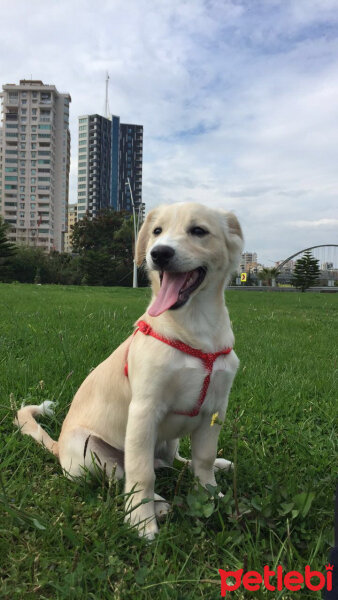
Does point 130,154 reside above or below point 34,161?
above

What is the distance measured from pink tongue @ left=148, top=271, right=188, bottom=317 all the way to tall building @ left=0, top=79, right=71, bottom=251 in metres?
111

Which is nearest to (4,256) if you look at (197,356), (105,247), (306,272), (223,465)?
(105,247)

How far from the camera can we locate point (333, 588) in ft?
3.53

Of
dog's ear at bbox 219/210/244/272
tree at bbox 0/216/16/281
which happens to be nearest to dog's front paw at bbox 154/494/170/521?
dog's ear at bbox 219/210/244/272

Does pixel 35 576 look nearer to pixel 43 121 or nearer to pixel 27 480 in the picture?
pixel 27 480

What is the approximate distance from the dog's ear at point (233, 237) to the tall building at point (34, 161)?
111 meters

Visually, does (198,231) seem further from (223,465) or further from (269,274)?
(269,274)

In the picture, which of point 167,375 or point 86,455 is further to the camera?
point 86,455

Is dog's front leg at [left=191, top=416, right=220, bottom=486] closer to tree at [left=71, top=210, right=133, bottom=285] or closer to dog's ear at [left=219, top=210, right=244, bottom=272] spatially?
dog's ear at [left=219, top=210, right=244, bottom=272]

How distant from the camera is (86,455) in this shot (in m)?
2.14

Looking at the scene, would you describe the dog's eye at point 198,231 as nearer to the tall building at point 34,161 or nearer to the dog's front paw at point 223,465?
the dog's front paw at point 223,465

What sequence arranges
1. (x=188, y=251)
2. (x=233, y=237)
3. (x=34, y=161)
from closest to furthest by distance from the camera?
(x=188, y=251), (x=233, y=237), (x=34, y=161)

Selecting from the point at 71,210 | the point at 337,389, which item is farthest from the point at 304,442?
the point at 71,210

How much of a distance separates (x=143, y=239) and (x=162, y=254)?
1.91 feet
